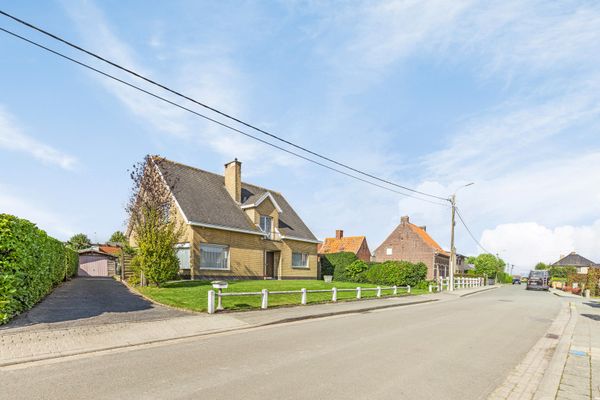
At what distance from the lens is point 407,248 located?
56.7 m

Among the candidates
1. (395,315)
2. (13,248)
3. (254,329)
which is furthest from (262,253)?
(13,248)

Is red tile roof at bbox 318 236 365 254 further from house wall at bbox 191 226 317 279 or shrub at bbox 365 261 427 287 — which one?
house wall at bbox 191 226 317 279

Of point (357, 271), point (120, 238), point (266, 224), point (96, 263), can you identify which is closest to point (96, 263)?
point (96, 263)

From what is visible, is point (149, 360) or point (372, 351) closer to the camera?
point (149, 360)

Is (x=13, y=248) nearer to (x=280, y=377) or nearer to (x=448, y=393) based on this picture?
(x=280, y=377)

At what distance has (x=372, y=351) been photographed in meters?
8.60

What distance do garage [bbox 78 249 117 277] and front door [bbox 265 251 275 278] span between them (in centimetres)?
2177

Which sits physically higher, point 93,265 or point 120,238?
point 120,238

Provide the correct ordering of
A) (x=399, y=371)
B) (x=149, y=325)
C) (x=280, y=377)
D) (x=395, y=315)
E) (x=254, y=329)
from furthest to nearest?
(x=395, y=315), (x=254, y=329), (x=149, y=325), (x=399, y=371), (x=280, y=377)

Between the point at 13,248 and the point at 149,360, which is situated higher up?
the point at 13,248

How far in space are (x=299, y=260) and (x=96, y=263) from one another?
24708 millimetres

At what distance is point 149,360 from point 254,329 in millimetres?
4340

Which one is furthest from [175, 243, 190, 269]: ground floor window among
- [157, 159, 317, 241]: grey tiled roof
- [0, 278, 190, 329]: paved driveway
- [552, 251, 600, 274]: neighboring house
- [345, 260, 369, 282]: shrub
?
[552, 251, 600, 274]: neighboring house

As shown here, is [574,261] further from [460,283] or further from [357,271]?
[357,271]
